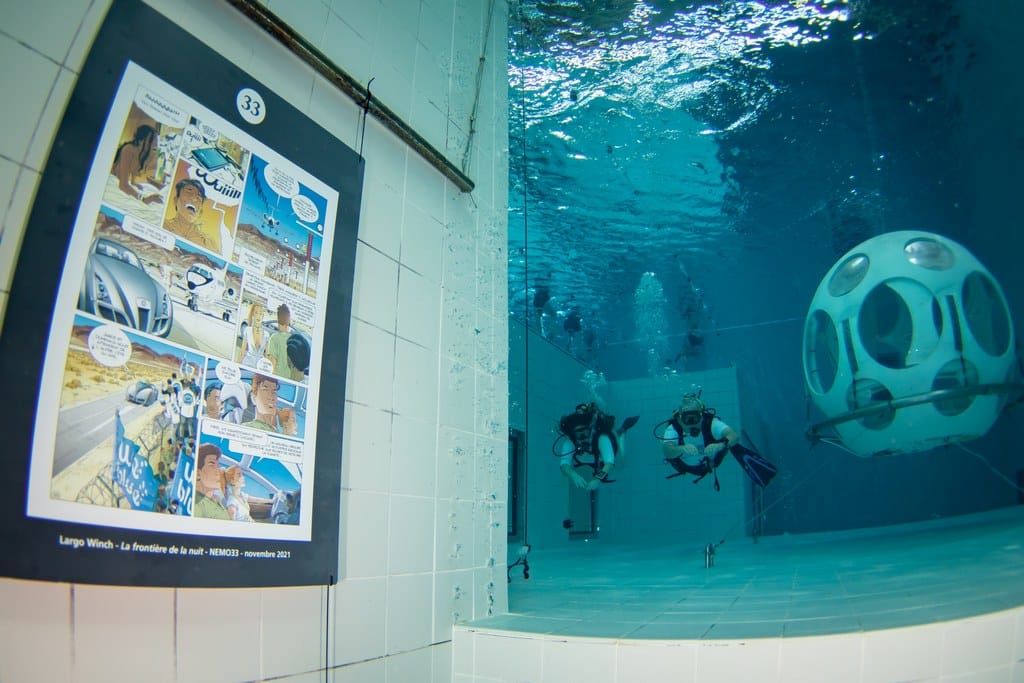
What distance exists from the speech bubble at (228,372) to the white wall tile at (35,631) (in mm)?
611

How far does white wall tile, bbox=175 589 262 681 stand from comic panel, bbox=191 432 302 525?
0.22 meters

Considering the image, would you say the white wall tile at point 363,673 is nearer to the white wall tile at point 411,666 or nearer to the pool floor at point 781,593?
the white wall tile at point 411,666

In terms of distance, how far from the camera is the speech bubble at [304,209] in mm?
2023

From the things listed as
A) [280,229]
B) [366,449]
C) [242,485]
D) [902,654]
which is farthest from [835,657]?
[280,229]

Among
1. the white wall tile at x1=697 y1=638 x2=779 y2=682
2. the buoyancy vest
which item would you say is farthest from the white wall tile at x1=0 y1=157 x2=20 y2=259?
the buoyancy vest

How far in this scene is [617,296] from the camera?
22.0 m

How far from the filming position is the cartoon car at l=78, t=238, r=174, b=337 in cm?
136

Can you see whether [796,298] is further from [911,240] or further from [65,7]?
[65,7]

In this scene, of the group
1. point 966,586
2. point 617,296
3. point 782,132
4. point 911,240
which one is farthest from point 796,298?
point 966,586

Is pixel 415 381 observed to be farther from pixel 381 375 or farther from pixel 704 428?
pixel 704 428

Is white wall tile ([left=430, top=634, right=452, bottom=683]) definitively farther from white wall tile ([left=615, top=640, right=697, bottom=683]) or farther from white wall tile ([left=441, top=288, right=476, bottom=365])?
white wall tile ([left=441, top=288, right=476, bottom=365])

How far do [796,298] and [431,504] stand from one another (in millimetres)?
25033

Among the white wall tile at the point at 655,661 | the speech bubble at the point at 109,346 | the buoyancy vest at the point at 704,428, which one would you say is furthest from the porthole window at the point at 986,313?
the speech bubble at the point at 109,346

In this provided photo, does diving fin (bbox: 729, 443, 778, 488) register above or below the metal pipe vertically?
below
